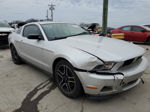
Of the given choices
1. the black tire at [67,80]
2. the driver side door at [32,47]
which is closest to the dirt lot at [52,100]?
the black tire at [67,80]

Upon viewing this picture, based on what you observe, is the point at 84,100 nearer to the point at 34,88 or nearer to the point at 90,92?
the point at 90,92

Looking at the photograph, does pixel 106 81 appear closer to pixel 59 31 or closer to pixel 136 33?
pixel 59 31

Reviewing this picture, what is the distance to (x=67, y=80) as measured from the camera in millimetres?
2658

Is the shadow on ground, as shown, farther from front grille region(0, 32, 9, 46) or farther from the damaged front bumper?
front grille region(0, 32, 9, 46)

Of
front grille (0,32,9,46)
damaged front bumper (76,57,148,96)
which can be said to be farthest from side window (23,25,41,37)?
front grille (0,32,9,46)

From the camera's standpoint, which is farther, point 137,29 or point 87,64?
point 137,29

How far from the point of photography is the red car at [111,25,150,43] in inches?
340

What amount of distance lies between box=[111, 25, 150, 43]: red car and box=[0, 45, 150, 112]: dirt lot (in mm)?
5842

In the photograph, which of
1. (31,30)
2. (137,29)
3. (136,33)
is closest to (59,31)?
(31,30)

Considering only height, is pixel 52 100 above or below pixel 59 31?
below

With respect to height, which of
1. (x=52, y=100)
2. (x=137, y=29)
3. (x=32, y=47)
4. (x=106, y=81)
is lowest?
(x=52, y=100)

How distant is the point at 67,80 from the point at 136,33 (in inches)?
303

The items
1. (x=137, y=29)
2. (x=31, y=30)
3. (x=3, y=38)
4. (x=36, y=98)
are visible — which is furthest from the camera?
(x=137, y=29)

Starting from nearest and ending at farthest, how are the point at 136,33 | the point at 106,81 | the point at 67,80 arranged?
the point at 106,81 < the point at 67,80 < the point at 136,33
